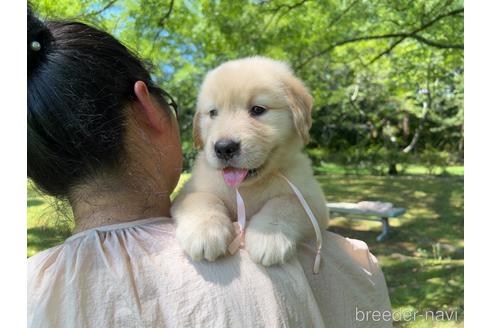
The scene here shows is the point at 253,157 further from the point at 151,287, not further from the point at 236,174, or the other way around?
the point at 151,287

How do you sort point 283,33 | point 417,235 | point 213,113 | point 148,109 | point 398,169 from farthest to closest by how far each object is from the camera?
point 398,169
point 417,235
point 283,33
point 213,113
point 148,109

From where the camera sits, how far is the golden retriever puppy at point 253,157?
1.87 metres

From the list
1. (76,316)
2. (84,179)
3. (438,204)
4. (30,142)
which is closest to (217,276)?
(76,316)

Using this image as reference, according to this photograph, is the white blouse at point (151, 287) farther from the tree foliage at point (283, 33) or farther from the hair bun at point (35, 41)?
the tree foliage at point (283, 33)

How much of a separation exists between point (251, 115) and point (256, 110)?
0.04 m

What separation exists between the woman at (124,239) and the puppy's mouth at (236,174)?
266 mm

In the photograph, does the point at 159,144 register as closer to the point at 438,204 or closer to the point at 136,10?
the point at 136,10

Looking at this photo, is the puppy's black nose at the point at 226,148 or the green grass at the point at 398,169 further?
the green grass at the point at 398,169

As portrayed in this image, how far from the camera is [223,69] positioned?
238 centimetres

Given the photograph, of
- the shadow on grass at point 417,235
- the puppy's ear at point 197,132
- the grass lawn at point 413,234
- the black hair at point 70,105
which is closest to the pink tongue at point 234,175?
the puppy's ear at point 197,132

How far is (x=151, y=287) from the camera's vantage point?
142 centimetres

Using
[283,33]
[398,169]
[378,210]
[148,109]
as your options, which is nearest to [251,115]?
[148,109]

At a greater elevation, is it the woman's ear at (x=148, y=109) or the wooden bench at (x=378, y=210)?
the woman's ear at (x=148, y=109)

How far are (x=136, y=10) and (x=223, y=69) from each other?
4650mm
